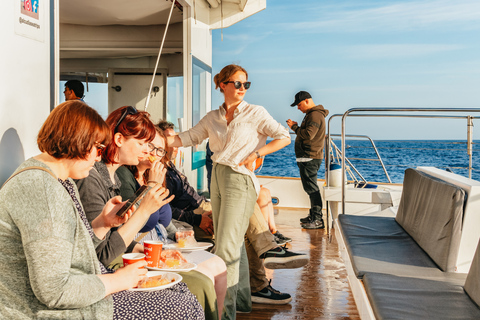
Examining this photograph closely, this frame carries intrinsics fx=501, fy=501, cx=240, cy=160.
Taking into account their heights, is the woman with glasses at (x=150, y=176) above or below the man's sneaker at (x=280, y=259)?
above

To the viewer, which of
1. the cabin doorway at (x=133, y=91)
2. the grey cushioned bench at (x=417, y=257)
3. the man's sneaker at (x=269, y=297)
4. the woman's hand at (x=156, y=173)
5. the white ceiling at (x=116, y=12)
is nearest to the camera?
the grey cushioned bench at (x=417, y=257)

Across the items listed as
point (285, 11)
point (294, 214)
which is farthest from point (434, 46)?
point (294, 214)

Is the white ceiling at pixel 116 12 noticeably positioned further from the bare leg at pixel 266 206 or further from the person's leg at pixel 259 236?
the person's leg at pixel 259 236

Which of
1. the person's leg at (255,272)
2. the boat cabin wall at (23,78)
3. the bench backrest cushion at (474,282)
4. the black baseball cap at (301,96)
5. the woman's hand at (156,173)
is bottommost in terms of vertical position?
the person's leg at (255,272)

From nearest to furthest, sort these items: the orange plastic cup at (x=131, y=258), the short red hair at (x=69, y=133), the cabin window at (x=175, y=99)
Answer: the short red hair at (x=69, y=133)
the orange plastic cup at (x=131, y=258)
the cabin window at (x=175, y=99)

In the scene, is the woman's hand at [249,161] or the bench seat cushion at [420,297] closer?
the bench seat cushion at [420,297]

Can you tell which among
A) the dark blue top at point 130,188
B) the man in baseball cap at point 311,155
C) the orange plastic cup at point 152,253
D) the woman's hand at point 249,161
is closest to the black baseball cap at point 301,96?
the man in baseball cap at point 311,155

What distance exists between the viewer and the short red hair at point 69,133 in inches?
56.8

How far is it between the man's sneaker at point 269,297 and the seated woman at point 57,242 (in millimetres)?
1734

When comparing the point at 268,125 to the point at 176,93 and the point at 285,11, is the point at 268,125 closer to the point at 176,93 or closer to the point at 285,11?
the point at 176,93

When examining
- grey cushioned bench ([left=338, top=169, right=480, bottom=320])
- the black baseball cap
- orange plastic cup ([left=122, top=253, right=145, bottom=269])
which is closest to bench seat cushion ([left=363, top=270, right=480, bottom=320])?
grey cushioned bench ([left=338, top=169, right=480, bottom=320])

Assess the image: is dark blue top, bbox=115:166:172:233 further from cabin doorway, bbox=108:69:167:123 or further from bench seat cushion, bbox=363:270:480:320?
cabin doorway, bbox=108:69:167:123

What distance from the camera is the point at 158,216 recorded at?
243 cm

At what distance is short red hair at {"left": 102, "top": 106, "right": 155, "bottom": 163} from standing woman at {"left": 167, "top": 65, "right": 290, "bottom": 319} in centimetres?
66
